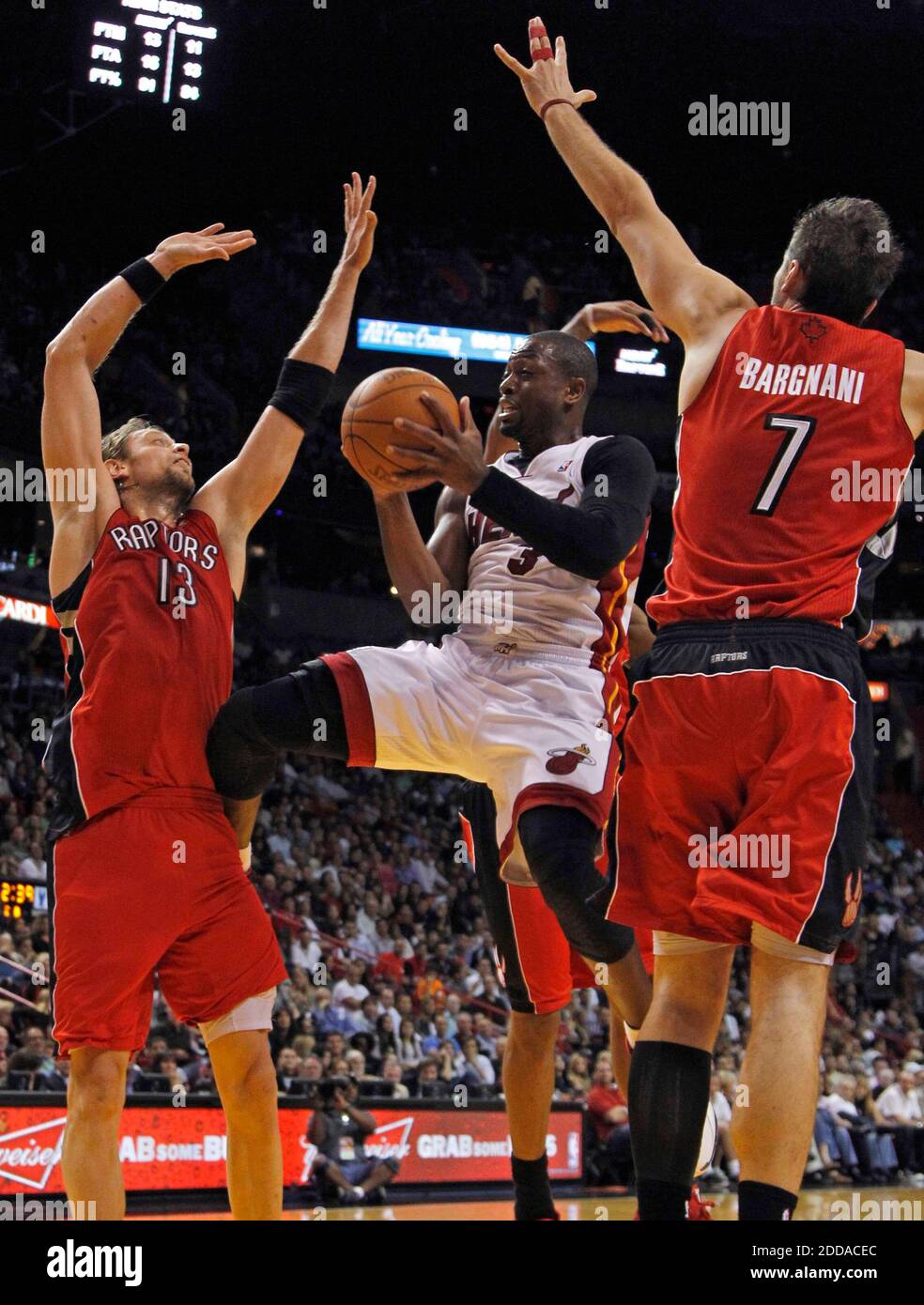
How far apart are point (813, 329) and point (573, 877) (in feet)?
5.36

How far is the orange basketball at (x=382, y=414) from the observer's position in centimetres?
435

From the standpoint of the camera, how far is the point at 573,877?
4.05 metres

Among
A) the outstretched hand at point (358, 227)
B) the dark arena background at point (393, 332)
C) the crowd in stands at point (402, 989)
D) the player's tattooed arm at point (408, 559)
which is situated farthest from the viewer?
the dark arena background at point (393, 332)

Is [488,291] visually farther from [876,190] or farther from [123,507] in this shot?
[123,507]

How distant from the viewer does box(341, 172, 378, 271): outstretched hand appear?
5.10 meters

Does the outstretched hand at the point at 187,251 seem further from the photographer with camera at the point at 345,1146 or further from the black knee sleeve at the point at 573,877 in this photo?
the photographer with camera at the point at 345,1146

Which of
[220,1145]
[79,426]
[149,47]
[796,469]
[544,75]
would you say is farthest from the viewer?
[149,47]

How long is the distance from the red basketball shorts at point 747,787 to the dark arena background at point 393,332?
24.8ft

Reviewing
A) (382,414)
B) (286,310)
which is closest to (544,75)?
(382,414)

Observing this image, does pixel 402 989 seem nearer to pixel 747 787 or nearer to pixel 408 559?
pixel 408 559

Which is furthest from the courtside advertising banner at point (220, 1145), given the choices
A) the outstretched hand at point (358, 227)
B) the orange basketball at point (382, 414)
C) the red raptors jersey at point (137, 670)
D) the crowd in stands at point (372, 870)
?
the outstretched hand at point (358, 227)

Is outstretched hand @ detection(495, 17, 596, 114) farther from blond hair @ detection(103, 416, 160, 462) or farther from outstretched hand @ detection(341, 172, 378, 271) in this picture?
blond hair @ detection(103, 416, 160, 462)

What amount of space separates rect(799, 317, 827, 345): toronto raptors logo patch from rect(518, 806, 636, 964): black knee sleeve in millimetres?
1540

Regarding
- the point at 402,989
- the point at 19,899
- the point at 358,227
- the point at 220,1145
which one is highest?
the point at 358,227
